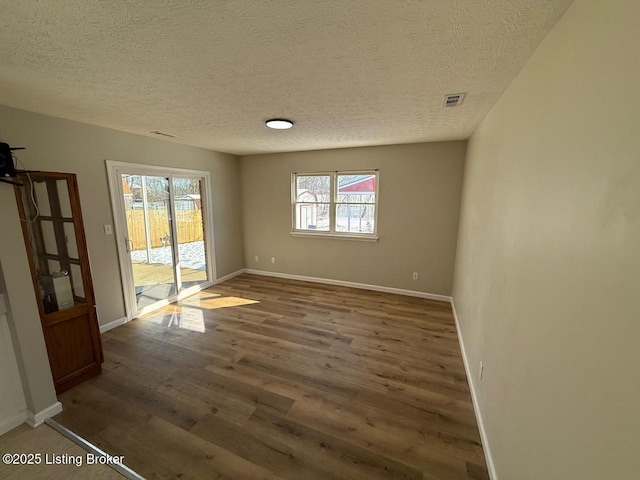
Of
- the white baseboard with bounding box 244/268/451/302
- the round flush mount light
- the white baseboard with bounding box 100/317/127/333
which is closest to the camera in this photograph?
the round flush mount light

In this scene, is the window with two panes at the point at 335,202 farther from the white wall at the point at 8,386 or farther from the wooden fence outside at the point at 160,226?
the white wall at the point at 8,386

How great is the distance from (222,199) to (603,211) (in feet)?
16.3

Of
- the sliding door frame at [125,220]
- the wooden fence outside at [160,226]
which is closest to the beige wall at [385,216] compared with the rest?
the wooden fence outside at [160,226]

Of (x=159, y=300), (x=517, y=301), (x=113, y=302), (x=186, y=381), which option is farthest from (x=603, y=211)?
(x=159, y=300)

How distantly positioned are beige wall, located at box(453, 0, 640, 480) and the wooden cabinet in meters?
3.30

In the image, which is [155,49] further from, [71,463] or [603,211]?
[71,463]

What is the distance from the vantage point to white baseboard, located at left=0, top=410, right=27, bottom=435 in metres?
1.79

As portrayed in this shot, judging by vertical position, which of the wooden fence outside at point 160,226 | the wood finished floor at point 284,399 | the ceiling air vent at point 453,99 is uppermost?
the ceiling air vent at point 453,99

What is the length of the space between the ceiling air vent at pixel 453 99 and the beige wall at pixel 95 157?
3.29 m

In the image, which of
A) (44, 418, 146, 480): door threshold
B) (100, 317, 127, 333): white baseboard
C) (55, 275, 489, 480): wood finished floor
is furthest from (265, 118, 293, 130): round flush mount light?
(100, 317, 127, 333): white baseboard

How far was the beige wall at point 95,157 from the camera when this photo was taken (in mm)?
2412

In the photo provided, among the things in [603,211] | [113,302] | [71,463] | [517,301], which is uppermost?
[603,211]

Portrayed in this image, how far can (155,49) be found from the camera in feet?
4.51

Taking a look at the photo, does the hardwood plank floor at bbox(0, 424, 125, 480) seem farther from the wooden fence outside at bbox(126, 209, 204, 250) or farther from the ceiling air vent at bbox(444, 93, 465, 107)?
the ceiling air vent at bbox(444, 93, 465, 107)
